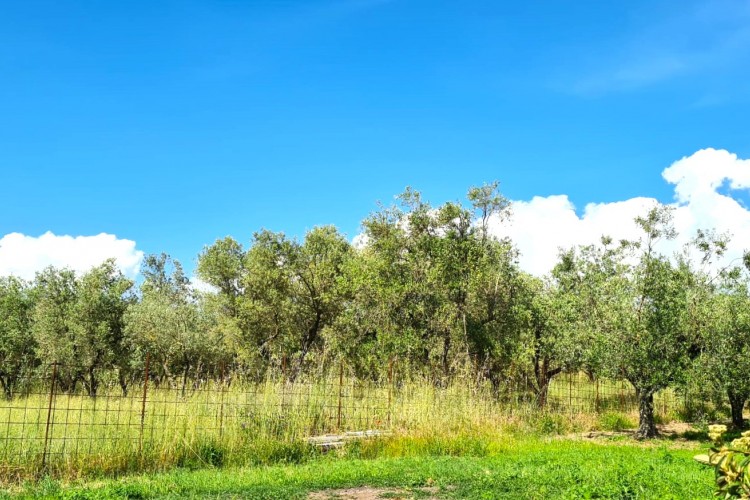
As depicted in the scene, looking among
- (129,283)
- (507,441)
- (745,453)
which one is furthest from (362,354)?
(745,453)

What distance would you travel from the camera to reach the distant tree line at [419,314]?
52.7 feet

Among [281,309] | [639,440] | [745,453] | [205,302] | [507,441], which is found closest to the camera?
[745,453]

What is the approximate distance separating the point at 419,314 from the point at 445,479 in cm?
1184

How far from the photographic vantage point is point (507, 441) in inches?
506

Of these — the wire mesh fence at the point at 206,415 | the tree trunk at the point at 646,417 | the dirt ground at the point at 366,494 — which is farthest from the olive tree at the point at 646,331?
the dirt ground at the point at 366,494

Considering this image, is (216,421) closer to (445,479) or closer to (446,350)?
(445,479)

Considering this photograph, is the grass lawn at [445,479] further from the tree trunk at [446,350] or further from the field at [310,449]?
the tree trunk at [446,350]

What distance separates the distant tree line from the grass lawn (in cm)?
335

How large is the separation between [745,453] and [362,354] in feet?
64.2

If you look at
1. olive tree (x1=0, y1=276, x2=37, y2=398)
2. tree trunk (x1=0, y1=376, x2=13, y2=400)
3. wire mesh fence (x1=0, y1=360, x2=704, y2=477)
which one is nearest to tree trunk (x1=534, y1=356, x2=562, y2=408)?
wire mesh fence (x1=0, y1=360, x2=704, y2=477)

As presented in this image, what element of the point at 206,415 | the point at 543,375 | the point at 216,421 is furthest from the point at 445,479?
the point at 543,375

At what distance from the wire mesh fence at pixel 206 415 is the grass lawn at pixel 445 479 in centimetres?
84

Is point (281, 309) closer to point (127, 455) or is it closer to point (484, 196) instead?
point (484, 196)

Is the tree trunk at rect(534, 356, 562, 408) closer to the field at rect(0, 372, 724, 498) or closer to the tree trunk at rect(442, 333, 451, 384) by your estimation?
the tree trunk at rect(442, 333, 451, 384)
